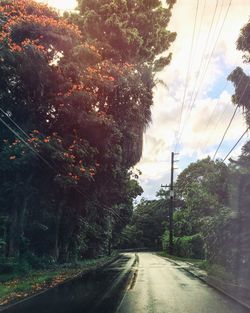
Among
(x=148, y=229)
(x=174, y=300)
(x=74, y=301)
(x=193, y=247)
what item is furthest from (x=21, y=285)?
(x=148, y=229)

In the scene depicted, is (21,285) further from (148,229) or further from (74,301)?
(148,229)

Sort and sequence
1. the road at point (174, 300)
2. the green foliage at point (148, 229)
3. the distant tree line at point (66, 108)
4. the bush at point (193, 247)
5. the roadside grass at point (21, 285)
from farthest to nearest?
1. the green foliage at point (148, 229)
2. the bush at point (193, 247)
3. the distant tree line at point (66, 108)
4. the roadside grass at point (21, 285)
5. the road at point (174, 300)

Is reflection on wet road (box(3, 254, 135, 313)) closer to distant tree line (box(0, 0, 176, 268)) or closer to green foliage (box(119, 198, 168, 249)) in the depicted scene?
distant tree line (box(0, 0, 176, 268))

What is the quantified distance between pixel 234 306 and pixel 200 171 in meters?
68.2

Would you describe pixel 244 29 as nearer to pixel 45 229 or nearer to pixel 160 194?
pixel 45 229

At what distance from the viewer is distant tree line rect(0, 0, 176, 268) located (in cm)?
2297

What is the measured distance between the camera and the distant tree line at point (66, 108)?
22969mm

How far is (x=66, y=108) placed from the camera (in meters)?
24.0

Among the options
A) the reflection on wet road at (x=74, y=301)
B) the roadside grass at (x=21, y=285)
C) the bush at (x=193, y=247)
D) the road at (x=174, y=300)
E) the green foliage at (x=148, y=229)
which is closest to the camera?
the reflection on wet road at (x=74, y=301)

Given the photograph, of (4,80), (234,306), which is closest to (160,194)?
(4,80)

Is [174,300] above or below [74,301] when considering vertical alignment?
above

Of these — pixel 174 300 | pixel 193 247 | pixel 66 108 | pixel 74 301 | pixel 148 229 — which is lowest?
pixel 74 301

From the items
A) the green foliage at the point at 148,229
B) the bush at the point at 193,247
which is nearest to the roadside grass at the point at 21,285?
the bush at the point at 193,247

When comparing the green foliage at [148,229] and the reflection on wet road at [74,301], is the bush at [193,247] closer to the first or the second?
the reflection on wet road at [74,301]
